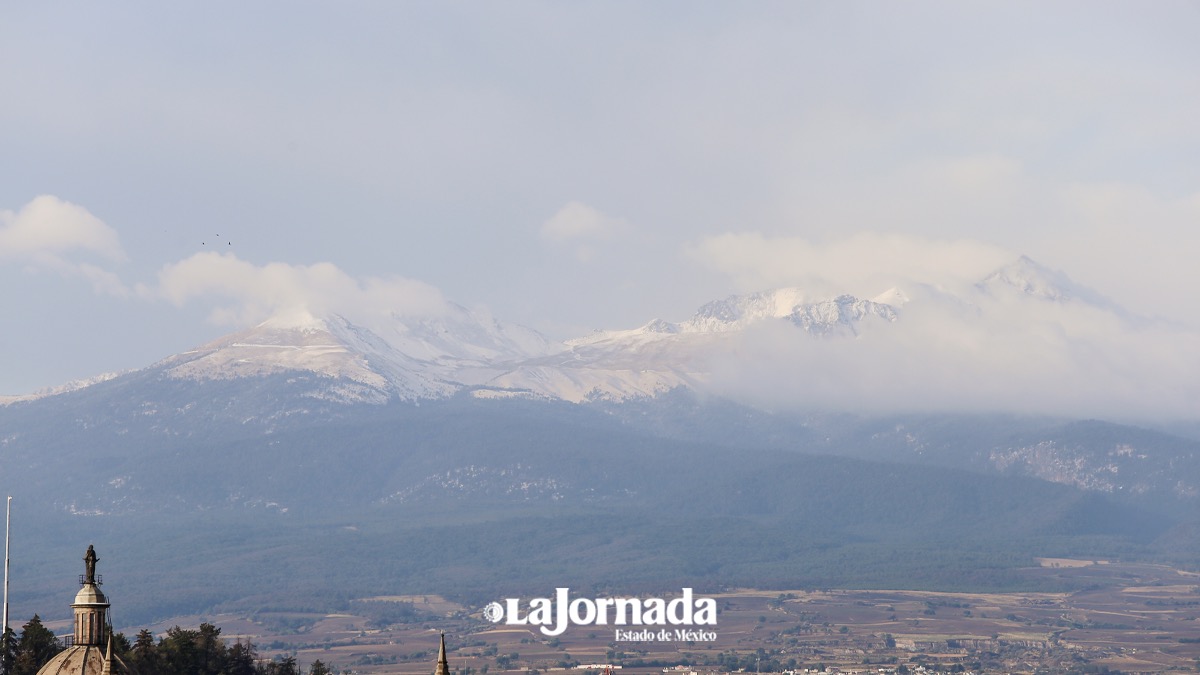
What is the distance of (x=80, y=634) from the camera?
302 ft

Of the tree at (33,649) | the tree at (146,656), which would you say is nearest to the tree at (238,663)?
the tree at (146,656)

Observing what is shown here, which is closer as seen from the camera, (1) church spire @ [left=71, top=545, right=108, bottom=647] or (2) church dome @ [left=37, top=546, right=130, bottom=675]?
(2) church dome @ [left=37, top=546, right=130, bottom=675]

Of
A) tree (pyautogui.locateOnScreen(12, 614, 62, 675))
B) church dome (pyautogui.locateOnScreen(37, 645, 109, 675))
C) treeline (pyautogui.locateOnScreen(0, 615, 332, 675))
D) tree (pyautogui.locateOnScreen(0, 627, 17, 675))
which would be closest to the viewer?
church dome (pyautogui.locateOnScreen(37, 645, 109, 675))

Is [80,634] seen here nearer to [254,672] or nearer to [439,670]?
[439,670]

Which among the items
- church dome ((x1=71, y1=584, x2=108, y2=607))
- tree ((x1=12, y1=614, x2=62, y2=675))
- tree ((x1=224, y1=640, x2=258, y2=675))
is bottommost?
tree ((x1=224, y1=640, x2=258, y2=675))

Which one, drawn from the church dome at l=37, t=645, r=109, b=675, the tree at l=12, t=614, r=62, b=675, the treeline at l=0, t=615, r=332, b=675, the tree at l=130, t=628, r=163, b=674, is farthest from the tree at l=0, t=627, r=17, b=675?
the church dome at l=37, t=645, r=109, b=675

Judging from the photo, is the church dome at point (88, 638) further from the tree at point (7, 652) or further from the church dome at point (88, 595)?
the tree at point (7, 652)

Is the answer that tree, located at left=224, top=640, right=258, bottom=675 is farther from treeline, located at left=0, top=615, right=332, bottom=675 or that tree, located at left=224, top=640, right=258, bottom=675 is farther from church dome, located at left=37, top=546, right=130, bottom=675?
church dome, located at left=37, top=546, right=130, bottom=675

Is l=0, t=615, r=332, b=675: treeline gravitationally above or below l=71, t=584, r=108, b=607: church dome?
below

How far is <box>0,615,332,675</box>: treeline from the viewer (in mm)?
124625

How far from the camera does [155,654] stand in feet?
450

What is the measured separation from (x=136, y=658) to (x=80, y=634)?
35.0 m

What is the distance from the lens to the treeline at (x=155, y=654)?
125 m

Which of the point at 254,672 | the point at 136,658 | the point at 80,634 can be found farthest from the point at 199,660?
the point at 80,634
